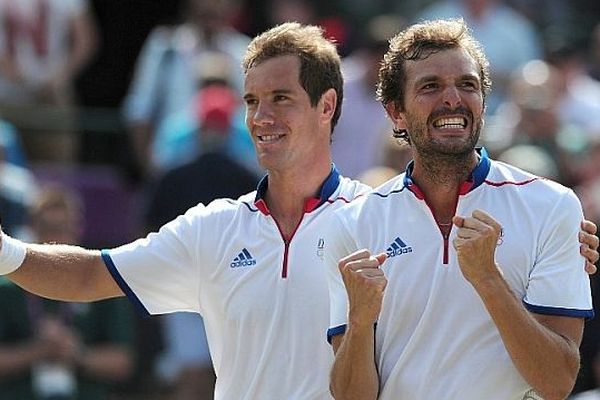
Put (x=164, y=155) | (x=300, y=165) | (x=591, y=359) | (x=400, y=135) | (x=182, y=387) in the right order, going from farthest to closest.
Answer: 1. (x=164, y=155)
2. (x=182, y=387)
3. (x=591, y=359)
4. (x=300, y=165)
5. (x=400, y=135)

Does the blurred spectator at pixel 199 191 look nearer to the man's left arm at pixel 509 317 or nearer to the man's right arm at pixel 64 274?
the man's right arm at pixel 64 274

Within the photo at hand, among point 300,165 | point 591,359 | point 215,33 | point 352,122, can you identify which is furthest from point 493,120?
point 300,165

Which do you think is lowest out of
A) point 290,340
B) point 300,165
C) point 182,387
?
point 182,387

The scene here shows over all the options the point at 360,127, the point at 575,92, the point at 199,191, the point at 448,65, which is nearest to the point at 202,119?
the point at 199,191

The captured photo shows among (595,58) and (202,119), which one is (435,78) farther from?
(595,58)

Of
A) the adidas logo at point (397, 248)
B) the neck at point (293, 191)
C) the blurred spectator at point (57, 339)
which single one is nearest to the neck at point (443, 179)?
the adidas logo at point (397, 248)

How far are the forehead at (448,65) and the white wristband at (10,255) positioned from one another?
4.97 feet

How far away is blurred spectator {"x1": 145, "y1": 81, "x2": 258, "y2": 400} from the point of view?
31.7ft

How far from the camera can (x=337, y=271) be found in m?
5.04

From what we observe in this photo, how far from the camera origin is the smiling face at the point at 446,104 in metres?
4.90

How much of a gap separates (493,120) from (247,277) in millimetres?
5997

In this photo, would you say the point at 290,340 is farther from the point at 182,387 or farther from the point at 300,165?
the point at 182,387

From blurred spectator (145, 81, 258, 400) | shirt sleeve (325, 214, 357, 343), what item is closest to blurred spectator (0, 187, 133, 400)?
blurred spectator (145, 81, 258, 400)

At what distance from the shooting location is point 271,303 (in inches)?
214
